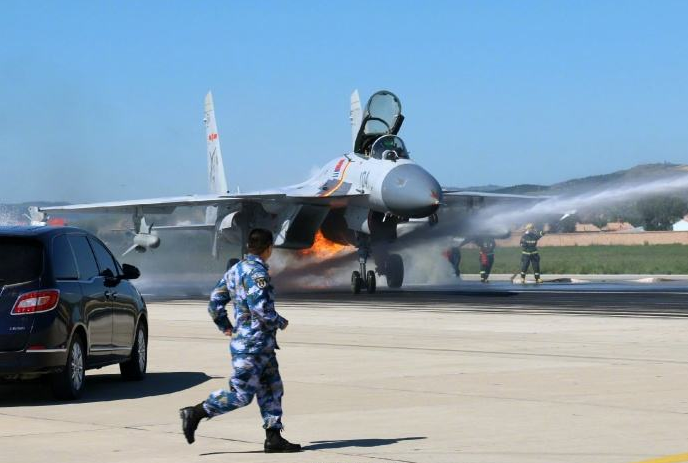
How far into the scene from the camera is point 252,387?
30.1 feet

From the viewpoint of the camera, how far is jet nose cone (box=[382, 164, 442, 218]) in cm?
3212

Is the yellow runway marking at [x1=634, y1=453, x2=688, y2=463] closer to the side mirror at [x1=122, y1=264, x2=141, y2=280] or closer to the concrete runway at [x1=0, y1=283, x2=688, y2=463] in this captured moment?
the concrete runway at [x1=0, y1=283, x2=688, y2=463]

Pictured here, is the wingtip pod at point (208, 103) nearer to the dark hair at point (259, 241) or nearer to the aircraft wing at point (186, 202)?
the aircraft wing at point (186, 202)

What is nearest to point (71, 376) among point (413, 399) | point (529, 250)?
point (413, 399)

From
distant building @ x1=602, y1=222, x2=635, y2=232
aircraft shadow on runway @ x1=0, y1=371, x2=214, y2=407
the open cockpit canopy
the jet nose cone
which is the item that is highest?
the open cockpit canopy

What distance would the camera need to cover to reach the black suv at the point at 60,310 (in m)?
11.7

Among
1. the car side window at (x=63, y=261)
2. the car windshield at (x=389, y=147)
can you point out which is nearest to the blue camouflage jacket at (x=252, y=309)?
the car side window at (x=63, y=261)

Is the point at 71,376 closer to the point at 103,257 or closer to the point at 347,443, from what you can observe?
the point at 103,257

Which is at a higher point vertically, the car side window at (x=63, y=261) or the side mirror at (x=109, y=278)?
the car side window at (x=63, y=261)

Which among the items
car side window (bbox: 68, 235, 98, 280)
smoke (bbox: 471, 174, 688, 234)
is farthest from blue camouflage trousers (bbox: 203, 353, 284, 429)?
smoke (bbox: 471, 174, 688, 234)

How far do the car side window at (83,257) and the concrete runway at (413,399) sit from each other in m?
1.12

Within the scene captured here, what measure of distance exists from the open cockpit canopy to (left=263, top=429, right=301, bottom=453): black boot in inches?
1019

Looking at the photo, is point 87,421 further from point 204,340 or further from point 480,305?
point 480,305

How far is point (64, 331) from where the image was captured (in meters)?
12.0
